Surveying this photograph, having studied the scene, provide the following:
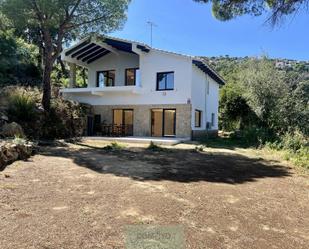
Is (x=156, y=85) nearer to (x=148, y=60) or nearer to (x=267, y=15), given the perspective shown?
(x=148, y=60)

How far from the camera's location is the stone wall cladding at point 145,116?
858 inches

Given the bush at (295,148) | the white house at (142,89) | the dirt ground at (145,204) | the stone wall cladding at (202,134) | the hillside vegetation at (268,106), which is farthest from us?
the stone wall cladding at (202,134)

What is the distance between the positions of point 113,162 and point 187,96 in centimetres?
1229

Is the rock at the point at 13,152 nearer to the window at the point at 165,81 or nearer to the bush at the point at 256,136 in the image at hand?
the bush at the point at 256,136

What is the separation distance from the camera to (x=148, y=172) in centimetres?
874

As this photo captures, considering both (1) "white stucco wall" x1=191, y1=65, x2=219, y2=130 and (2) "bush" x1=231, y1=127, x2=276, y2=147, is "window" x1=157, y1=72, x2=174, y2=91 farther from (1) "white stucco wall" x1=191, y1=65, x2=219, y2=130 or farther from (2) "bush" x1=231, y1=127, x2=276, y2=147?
(2) "bush" x1=231, y1=127, x2=276, y2=147

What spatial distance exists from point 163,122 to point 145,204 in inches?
689

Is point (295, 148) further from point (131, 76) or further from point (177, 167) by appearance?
point (131, 76)

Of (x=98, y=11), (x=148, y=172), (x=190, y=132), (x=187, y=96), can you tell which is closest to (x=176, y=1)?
(x=98, y=11)

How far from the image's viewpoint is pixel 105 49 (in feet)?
82.1

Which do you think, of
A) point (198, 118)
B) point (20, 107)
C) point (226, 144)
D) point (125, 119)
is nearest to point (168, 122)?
point (198, 118)

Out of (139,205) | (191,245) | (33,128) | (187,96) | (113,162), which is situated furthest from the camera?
(187,96)

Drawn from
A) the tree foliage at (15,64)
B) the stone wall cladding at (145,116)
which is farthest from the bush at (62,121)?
the tree foliage at (15,64)

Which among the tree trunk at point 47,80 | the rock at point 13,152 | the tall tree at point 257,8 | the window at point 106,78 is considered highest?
the tall tree at point 257,8
